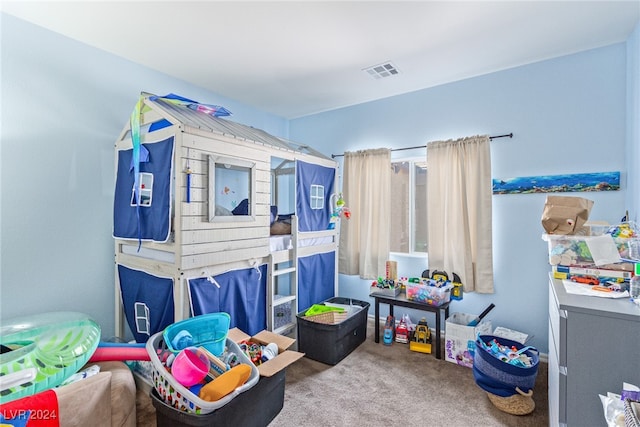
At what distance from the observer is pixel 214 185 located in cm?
222

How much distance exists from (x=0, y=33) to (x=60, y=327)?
210 cm

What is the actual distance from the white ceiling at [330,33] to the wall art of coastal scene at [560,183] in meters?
1.09

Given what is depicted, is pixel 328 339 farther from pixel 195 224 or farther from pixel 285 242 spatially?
pixel 195 224

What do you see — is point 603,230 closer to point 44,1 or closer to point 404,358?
point 404,358

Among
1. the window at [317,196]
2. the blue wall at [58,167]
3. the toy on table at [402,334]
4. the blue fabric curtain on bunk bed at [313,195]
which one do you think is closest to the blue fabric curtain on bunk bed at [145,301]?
the blue wall at [58,167]

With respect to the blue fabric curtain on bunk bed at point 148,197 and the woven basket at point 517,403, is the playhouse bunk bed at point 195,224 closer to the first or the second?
the blue fabric curtain on bunk bed at point 148,197

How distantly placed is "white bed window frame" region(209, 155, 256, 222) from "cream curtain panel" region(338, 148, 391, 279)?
156 centimetres

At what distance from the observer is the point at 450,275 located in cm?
316

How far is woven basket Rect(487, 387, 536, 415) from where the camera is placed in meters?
1.99

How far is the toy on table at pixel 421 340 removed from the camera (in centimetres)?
288

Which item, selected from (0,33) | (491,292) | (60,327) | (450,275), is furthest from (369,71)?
(60,327)

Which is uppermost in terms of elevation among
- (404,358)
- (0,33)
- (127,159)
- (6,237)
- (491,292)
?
(0,33)

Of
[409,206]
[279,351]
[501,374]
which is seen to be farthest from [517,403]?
[409,206]

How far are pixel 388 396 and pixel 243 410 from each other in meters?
1.10
